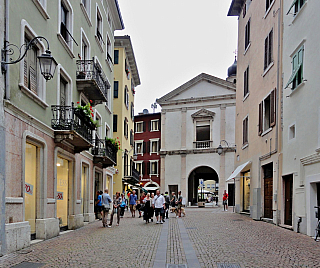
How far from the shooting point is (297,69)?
16.0m

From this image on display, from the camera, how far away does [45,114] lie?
14.0m

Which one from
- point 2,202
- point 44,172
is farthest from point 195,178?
point 2,202

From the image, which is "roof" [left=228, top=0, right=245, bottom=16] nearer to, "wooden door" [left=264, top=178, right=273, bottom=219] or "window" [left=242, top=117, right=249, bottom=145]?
"window" [left=242, top=117, right=249, bottom=145]

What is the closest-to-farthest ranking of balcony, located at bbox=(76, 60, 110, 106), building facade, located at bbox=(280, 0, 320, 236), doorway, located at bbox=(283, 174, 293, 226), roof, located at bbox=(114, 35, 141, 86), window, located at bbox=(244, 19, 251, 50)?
1. building facade, located at bbox=(280, 0, 320, 236)
2. doorway, located at bbox=(283, 174, 293, 226)
3. balcony, located at bbox=(76, 60, 110, 106)
4. window, located at bbox=(244, 19, 251, 50)
5. roof, located at bbox=(114, 35, 141, 86)

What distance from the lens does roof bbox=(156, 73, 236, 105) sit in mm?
48594

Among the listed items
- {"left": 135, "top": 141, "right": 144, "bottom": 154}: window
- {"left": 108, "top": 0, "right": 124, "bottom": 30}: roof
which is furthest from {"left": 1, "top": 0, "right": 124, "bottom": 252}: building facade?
{"left": 135, "top": 141, "right": 144, "bottom": 154}: window

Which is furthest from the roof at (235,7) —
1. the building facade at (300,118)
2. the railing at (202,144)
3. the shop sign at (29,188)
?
the shop sign at (29,188)

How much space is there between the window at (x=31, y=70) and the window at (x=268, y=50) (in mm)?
11936

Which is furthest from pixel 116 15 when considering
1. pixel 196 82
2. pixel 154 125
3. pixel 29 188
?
pixel 154 125

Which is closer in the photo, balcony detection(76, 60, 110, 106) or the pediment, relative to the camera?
balcony detection(76, 60, 110, 106)

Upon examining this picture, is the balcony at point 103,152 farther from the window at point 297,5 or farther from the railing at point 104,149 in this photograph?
the window at point 297,5

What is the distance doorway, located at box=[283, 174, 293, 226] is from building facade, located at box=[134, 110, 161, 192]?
36.4m

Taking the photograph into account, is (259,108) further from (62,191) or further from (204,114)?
(204,114)

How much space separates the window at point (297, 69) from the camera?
1589 centimetres
